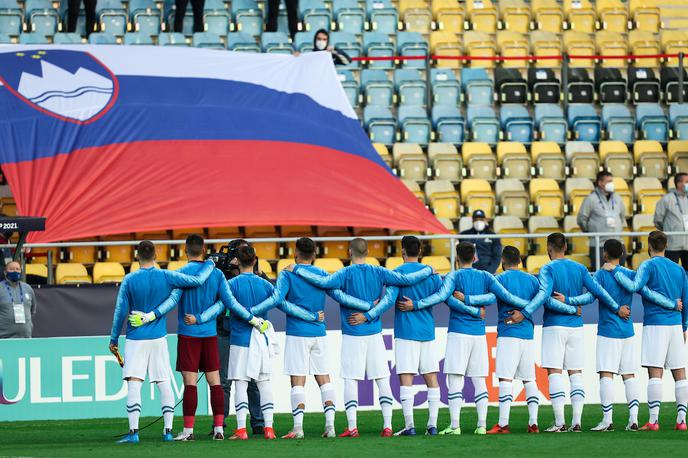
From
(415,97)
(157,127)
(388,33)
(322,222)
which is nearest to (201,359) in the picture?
(322,222)

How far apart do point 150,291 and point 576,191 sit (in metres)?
10.3

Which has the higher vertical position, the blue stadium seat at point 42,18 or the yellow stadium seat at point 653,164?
the blue stadium seat at point 42,18

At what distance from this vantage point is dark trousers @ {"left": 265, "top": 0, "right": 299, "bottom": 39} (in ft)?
79.1

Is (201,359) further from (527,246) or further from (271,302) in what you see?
(527,246)

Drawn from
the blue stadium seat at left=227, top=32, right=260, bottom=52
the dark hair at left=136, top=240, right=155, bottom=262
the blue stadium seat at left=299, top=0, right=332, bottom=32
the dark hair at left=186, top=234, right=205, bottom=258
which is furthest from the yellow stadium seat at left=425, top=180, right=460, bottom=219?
the dark hair at left=136, top=240, right=155, bottom=262

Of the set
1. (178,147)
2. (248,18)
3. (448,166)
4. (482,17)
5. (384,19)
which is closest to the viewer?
(178,147)

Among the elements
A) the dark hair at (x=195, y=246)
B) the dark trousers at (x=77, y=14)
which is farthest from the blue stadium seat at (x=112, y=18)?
the dark hair at (x=195, y=246)

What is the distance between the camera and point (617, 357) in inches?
525

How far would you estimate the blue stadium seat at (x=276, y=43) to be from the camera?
23.2 metres

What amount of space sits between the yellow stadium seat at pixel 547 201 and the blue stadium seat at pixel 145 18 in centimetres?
808

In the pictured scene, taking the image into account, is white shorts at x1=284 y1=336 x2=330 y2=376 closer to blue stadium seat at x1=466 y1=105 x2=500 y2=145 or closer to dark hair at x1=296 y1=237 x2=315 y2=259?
dark hair at x1=296 y1=237 x2=315 y2=259

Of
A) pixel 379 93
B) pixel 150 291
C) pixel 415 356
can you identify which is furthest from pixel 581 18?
pixel 150 291

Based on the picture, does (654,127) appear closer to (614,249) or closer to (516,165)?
(516,165)

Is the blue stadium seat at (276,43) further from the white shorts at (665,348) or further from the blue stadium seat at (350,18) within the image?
the white shorts at (665,348)
